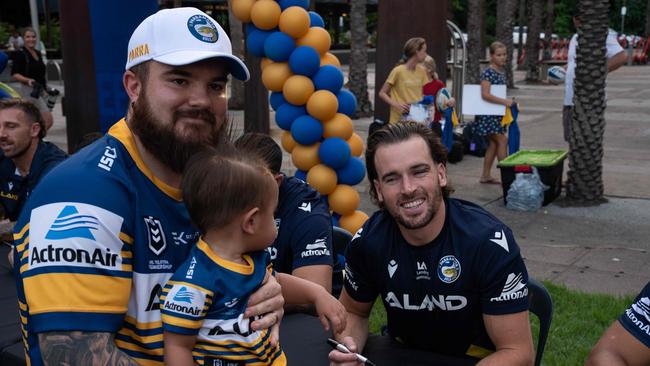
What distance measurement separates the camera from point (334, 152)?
6.29m

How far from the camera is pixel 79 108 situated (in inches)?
265

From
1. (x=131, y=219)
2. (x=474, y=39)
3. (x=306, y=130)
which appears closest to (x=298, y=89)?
(x=306, y=130)

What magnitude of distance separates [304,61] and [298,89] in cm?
27

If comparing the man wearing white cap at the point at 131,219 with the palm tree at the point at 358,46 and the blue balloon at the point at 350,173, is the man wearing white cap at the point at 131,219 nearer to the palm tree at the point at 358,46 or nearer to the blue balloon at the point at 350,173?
the blue balloon at the point at 350,173

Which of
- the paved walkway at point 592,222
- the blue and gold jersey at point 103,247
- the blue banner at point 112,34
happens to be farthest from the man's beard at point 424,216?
the blue banner at point 112,34

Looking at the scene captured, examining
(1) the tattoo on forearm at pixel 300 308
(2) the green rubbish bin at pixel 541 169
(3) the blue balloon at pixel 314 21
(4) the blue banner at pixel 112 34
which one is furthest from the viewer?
(2) the green rubbish bin at pixel 541 169

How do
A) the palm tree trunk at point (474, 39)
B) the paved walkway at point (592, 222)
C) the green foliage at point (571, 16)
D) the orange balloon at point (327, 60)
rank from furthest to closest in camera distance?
the green foliage at point (571, 16) → the palm tree trunk at point (474, 39) → the orange balloon at point (327, 60) → the paved walkway at point (592, 222)

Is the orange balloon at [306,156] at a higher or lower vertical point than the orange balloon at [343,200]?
higher

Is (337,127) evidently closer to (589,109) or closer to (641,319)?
(589,109)

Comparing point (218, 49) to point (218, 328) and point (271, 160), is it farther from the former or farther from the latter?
point (271, 160)

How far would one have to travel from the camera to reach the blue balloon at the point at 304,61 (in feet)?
20.4

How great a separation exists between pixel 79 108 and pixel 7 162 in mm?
2503

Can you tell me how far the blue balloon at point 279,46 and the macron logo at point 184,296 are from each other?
476cm

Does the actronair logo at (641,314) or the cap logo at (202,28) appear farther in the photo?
the actronair logo at (641,314)
